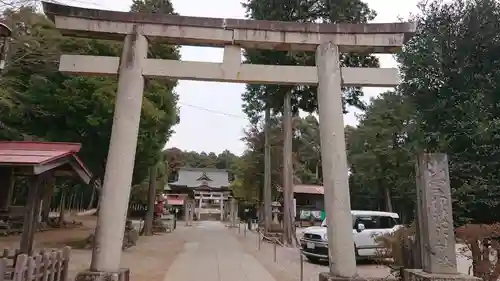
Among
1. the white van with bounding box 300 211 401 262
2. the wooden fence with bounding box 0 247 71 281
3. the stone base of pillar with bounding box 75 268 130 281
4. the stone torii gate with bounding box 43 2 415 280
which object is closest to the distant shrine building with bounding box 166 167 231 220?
the white van with bounding box 300 211 401 262

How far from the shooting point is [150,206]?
22047 millimetres

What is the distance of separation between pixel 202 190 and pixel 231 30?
35548 mm

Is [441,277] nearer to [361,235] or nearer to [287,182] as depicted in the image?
[361,235]

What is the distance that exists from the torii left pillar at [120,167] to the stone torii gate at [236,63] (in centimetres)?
2

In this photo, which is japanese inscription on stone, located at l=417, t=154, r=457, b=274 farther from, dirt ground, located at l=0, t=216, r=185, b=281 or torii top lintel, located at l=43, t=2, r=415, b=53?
dirt ground, located at l=0, t=216, r=185, b=281

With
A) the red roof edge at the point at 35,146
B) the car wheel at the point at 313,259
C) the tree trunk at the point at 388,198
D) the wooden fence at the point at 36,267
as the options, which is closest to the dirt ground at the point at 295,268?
the car wheel at the point at 313,259

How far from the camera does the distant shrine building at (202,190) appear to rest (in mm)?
41062

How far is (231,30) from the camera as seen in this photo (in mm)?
6586

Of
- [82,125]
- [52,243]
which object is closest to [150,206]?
[52,243]

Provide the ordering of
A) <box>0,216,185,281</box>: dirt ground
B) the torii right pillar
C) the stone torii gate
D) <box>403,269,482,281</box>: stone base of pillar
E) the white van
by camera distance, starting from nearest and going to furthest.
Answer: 1. <box>403,269,482,281</box>: stone base of pillar
2. the torii right pillar
3. the stone torii gate
4. <box>0,216,185,281</box>: dirt ground
5. the white van

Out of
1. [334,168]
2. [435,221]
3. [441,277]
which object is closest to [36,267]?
[334,168]

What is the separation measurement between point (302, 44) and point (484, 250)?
192 inches

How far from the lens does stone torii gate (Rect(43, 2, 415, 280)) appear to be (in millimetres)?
6031

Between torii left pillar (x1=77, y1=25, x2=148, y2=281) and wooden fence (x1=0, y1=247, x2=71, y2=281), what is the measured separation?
1.85ft
